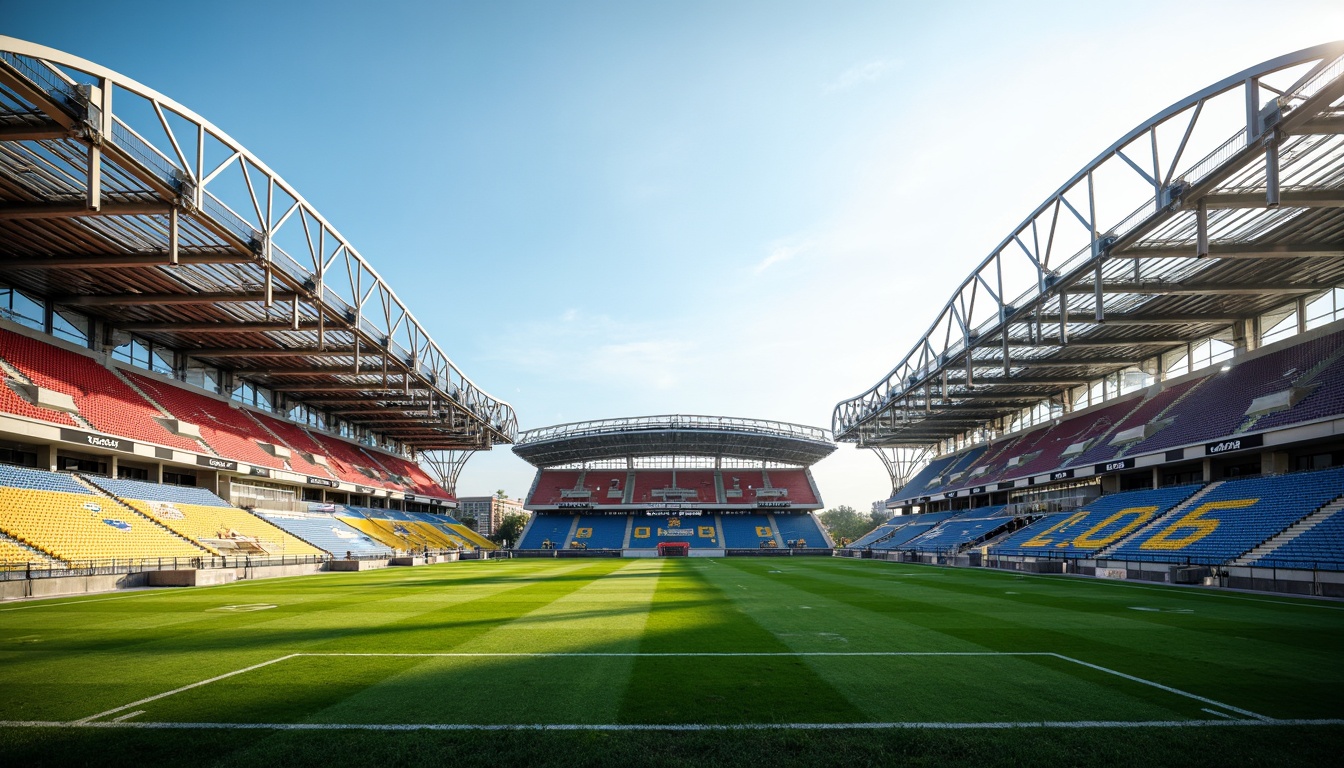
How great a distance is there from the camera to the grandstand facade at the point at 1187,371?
23.5 m

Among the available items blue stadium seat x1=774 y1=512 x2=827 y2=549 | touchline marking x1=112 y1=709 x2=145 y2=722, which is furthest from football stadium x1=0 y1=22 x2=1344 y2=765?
blue stadium seat x1=774 y1=512 x2=827 y2=549

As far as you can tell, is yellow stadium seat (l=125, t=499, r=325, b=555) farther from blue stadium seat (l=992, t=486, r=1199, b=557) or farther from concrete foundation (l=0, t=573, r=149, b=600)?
blue stadium seat (l=992, t=486, r=1199, b=557)

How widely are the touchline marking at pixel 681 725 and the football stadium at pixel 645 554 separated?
60mm

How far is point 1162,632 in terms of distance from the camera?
14.6 metres

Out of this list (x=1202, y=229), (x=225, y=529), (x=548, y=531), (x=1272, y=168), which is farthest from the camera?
(x=548, y=531)

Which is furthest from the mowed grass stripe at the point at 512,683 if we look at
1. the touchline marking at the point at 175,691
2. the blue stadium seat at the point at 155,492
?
the blue stadium seat at the point at 155,492

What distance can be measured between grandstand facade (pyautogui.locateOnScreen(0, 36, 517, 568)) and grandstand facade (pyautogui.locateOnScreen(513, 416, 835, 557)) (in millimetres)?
23643

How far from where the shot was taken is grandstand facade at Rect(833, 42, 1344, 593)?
2347 cm

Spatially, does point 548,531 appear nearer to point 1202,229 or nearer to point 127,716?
point 1202,229

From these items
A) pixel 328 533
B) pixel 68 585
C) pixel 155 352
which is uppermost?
pixel 155 352

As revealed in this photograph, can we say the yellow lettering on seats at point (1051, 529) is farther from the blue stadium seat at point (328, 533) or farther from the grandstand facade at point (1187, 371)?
the blue stadium seat at point (328, 533)

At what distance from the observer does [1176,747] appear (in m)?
7.21

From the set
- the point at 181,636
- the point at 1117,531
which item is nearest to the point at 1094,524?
the point at 1117,531

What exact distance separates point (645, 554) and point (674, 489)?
12.6 metres
